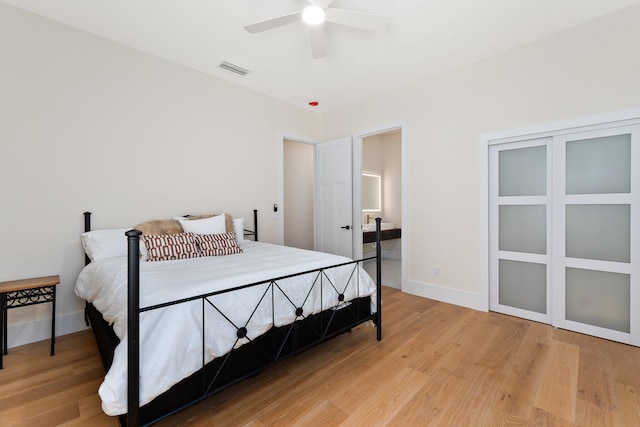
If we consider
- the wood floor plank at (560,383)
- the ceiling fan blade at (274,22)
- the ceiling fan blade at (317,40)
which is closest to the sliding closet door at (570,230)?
the wood floor plank at (560,383)

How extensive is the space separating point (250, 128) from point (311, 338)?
9.66ft

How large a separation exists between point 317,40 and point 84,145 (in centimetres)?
237

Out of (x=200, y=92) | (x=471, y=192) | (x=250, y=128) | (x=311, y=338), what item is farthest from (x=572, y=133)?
(x=200, y=92)

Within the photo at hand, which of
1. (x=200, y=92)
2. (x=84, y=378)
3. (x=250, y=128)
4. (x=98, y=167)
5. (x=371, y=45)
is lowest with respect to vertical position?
(x=84, y=378)

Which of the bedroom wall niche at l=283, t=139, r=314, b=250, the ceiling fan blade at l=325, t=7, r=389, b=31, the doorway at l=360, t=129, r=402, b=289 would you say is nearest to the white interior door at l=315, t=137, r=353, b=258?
the bedroom wall niche at l=283, t=139, r=314, b=250

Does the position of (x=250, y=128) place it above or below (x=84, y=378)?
above

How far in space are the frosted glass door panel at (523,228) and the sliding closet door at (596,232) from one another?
13cm

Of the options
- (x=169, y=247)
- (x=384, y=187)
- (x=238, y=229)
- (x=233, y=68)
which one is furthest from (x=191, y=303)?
(x=384, y=187)

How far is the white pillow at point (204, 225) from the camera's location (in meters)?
2.89

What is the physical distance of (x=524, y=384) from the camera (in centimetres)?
179

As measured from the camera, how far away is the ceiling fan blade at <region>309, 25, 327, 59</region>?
231 centimetres

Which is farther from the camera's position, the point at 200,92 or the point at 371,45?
the point at 200,92

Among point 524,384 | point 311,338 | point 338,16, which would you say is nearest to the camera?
point 524,384

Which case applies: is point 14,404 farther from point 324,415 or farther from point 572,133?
point 572,133
